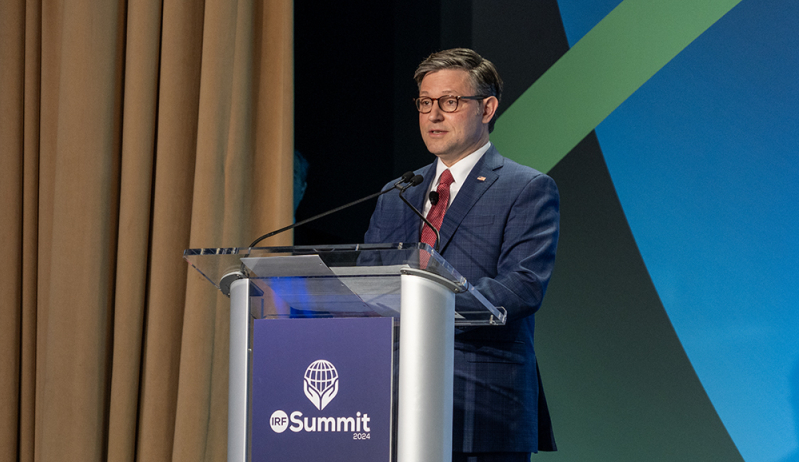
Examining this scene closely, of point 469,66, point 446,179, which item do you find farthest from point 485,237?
point 469,66

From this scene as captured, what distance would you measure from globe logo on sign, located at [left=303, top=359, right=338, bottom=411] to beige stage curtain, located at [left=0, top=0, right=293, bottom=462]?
145cm

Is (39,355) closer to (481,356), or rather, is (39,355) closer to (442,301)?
(481,356)

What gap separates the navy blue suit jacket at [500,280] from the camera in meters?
1.64

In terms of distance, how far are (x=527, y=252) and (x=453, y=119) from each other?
1.68 ft

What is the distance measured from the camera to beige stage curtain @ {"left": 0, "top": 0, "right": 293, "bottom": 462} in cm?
260

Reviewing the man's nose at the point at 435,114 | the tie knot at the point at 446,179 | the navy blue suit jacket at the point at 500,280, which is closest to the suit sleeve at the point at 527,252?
the navy blue suit jacket at the point at 500,280

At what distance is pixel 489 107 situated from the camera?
218 centimetres

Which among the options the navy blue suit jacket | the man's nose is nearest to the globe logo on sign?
the navy blue suit jacket

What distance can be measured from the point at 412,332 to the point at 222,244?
63.7 inches

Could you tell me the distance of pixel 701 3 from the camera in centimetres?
264

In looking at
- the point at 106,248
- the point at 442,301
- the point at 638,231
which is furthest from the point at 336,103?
the point at 442,301

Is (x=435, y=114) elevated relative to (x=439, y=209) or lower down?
elevated

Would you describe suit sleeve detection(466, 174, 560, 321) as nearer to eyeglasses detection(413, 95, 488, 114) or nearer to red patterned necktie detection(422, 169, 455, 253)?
red patterned necktie detection(422, 169, 455, 253)

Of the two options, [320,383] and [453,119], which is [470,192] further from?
[320,383]
